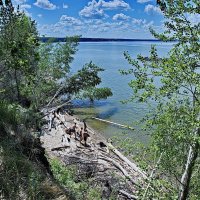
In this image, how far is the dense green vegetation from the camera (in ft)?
19.9

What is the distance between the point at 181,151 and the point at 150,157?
1281 millimetres

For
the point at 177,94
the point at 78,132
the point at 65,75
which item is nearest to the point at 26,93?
the point at 78,132

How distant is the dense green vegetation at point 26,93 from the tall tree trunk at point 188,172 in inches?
141

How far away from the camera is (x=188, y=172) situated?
8875 millimetres

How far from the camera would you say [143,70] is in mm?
8609

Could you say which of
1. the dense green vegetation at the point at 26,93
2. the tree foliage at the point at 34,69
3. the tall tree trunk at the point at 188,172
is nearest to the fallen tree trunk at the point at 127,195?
the dense green vegetation at the point at 26,93

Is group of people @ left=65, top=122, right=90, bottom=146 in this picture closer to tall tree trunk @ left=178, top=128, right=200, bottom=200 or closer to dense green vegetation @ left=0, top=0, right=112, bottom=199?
dense green vegetation @ left=0, top=0, right=112, bottom=199

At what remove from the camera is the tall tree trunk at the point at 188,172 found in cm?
846

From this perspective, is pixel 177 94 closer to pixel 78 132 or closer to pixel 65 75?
pixel 78 132

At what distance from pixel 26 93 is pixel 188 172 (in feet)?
61.5

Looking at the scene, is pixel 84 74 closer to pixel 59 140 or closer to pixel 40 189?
pixel 59 140

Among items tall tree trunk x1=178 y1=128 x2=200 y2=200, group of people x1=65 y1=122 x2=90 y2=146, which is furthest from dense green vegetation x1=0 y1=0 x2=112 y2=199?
tall tree trunk x1=178 y1=128 x2=200 y2=200

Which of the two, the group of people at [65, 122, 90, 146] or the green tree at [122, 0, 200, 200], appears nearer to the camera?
the green tree at [122, 0, 200, 200]

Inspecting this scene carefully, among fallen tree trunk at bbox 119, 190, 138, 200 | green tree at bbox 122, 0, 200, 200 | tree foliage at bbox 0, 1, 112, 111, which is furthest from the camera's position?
tree foliage at bbox 0, 1, 112, 111
